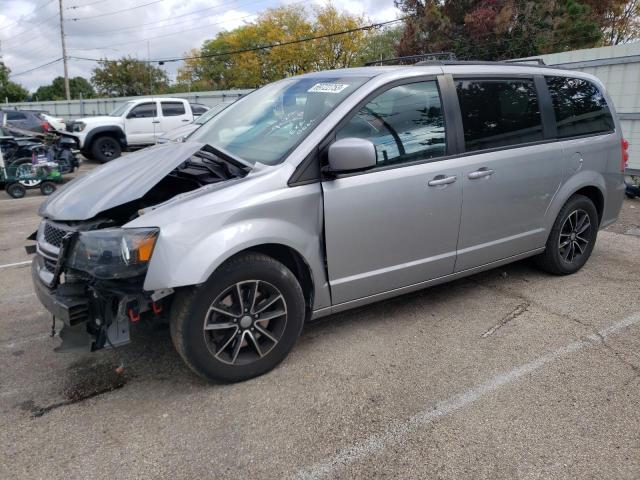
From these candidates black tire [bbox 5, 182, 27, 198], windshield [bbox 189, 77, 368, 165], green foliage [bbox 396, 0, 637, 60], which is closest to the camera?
windshield [bbox 189, 77, 368, 165]

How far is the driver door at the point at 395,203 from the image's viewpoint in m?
3.17

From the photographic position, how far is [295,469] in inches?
91.4

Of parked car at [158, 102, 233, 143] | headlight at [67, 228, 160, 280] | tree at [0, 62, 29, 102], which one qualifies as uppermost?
tree at [0, 62, 29, 102]

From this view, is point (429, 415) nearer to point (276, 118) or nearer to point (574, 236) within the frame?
point (276, 118)

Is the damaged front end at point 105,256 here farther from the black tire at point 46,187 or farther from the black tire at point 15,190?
the black tire at point 46,187

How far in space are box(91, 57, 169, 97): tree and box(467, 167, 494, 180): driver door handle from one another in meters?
58.6

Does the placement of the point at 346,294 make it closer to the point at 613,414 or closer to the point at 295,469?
the point at 295,469

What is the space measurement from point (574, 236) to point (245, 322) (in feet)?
10.9

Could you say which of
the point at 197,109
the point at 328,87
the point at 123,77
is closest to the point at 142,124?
the point at 197,109

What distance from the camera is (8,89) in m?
65.4

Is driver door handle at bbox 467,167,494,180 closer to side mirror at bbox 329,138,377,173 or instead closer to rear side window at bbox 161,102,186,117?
side mirror at bbox 329,138,377,173

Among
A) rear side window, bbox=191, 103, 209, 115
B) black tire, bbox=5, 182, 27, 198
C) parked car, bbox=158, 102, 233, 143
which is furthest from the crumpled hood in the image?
rear side window, bbox=191, 103, 209, 115

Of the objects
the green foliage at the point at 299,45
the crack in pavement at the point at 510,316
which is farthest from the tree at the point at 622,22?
the crack in pavement at the point at 510,316

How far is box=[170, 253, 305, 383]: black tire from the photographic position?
2727 mm
